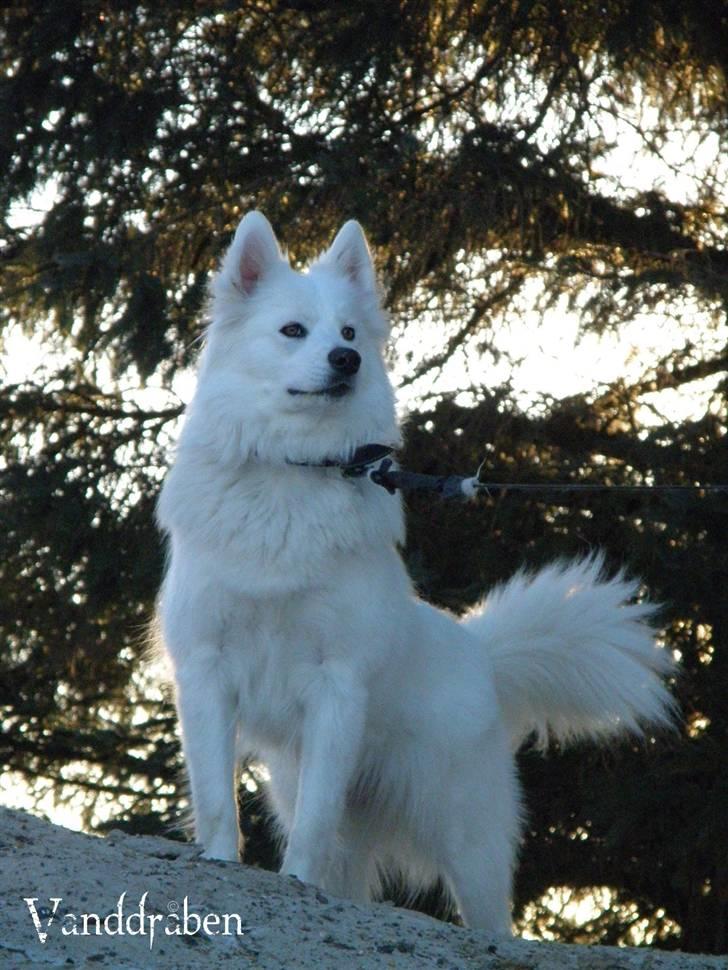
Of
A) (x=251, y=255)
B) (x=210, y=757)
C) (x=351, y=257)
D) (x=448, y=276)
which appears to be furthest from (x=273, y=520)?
(x=448, y=276)

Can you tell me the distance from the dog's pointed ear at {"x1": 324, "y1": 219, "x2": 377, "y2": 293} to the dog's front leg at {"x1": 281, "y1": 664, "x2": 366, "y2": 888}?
61.0 inches

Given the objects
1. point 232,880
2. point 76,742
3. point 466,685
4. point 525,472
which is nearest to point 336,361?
point 466,685

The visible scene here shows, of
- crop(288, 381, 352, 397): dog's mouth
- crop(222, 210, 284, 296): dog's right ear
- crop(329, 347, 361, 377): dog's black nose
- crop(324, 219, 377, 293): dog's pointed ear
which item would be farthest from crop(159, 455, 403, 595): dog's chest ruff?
crop(324, 219, 377, 293): dog's pointed ear

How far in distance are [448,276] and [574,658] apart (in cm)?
382

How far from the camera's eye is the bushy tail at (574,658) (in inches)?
221

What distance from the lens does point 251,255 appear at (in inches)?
203

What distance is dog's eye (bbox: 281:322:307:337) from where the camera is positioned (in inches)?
193

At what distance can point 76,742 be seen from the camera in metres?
9.90

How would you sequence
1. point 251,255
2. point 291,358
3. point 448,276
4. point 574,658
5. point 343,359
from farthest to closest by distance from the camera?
point 448,276, point 574,658, point 251,255, point 291,358, point 343,359

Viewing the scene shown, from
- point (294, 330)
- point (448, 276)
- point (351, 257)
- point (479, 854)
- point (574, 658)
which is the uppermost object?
point (448, 276)

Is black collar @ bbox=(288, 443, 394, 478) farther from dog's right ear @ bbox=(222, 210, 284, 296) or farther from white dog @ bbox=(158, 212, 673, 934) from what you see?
dog's right ear @ bbox=(222, 210, 284, 296)

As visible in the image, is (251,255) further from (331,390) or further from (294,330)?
(331,390)

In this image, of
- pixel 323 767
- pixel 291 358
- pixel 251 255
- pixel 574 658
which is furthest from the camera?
pixel 574 658

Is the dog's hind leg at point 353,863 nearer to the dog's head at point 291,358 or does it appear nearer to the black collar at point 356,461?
the black collar at point 356,461
